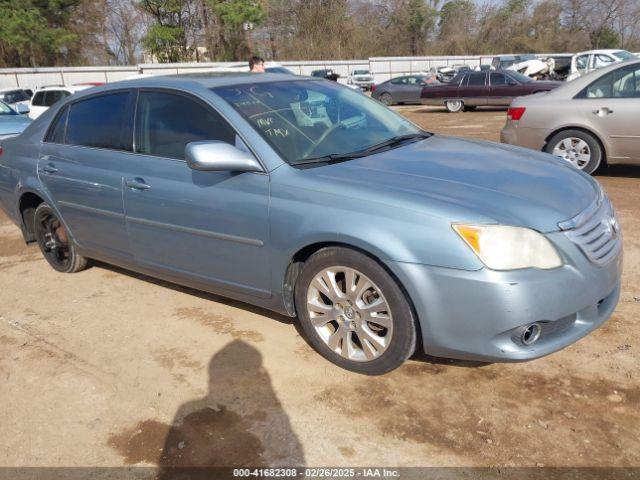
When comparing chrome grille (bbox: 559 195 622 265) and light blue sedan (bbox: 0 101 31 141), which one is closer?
chrome grille (bbox: 559 195 622 265)

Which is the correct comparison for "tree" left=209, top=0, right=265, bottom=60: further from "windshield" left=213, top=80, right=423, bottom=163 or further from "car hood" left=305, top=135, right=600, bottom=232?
"car hood" left=305, top=135, right=600, bottom=232

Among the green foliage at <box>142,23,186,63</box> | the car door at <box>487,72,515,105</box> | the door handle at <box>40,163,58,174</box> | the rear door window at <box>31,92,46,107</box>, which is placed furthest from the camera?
the green foliage at <box>142,23,186,63</box>

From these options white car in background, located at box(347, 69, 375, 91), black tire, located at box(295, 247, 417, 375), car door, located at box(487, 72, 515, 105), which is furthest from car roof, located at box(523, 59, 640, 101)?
white car in background, located at box(347, 69, 375, 91)

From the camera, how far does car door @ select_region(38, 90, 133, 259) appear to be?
394 centimetres

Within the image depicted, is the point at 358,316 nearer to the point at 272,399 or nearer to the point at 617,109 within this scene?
the point at 272,399

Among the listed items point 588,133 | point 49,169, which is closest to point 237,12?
point 588,133

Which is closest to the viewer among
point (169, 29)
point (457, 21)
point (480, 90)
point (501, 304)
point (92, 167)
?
point (501, 304)

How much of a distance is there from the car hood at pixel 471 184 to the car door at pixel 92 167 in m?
1.59

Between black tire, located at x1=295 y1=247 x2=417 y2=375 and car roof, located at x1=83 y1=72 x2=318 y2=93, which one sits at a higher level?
car roof, located at x1=83 y1=72 x2=318 y2=93

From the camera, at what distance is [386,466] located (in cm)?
244

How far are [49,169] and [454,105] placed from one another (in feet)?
55.6

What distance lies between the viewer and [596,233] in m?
2.90

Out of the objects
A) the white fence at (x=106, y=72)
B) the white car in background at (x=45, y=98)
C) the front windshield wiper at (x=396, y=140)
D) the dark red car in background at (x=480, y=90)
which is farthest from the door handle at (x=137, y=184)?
the white fence at (x=106, y=72)

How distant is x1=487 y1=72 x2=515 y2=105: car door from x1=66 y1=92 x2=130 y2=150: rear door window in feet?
52.4
